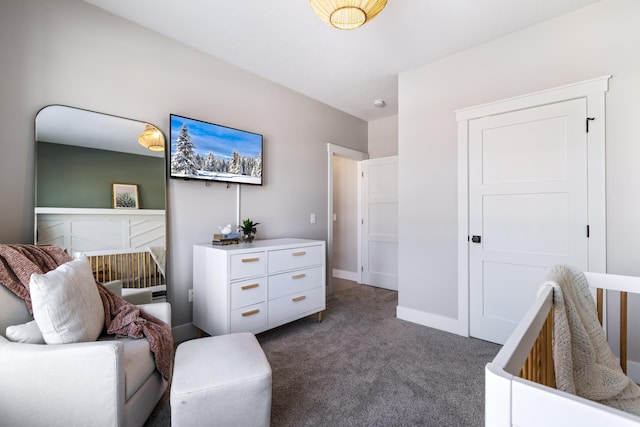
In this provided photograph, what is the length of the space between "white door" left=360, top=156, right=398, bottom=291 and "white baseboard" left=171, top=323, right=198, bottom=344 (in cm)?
267

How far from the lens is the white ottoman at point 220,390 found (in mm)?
1195

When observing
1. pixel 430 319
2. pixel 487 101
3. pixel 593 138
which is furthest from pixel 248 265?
pixel 593 138

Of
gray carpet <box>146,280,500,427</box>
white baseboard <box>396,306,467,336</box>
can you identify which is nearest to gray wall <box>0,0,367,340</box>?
gray carpet <box>146,280,500,427</box>

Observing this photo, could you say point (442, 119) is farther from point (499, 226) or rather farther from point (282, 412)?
point (282, 412)

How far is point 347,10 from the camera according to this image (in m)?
1.60

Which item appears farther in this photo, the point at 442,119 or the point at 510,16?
the point at 442,119

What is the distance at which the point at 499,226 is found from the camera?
245 centimetres

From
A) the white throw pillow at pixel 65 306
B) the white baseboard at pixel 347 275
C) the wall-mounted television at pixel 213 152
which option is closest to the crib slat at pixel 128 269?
the white throw pillow at pixel 65 306

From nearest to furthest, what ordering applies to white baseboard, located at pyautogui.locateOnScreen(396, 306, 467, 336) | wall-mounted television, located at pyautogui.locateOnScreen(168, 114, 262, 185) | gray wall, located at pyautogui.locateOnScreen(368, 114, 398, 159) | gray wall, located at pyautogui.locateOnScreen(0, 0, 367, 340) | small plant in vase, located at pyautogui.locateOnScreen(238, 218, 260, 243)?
gray wall, located at pyautogui.locateOnScreen(0, 0, 367, 340) < wall-mounted television, located at pyautogui.locateOnScreen(168, 114, 262, 185) < white baseboard, located at pyautogui.locateOnScreen(396, 306, 467, 336) < small plant in vase, located at pyautogui.locateOnScreen(238, 218, 260, 243) < gray wall, located at pyautogui.locateOnScreen(368, 114, 398, 159)

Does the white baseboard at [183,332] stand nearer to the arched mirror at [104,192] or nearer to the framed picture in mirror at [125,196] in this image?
the arched mirror at [104,192]

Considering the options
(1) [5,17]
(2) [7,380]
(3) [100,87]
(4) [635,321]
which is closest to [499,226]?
(4) [635,321]

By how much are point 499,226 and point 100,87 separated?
3.33m

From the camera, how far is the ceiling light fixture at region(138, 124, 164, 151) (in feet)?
7.42

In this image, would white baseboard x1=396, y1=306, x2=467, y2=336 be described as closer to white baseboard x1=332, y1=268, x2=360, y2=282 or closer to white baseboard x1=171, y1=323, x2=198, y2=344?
white baseboard x1=332, y1=268, x2=360, y2=282
